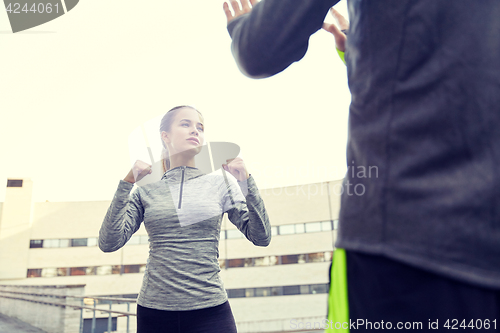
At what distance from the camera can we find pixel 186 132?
2361 millimetres

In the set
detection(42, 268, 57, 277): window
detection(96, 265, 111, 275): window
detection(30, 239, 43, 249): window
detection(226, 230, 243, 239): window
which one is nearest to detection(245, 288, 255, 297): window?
detection(226, 230, 243, 239): window

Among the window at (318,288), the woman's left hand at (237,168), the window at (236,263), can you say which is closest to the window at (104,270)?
the window at (236,263)

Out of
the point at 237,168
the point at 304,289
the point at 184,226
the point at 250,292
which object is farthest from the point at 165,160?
the point at 250,292

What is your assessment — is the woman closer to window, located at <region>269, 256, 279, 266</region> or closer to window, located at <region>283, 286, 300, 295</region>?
window, located at <region>283, 286, 300, 295</region>

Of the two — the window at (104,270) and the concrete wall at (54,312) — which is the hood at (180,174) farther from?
the window at (104,270)

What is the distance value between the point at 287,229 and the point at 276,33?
29.0 m

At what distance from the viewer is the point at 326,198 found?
28.7 m

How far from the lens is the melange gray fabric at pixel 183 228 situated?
1829mm

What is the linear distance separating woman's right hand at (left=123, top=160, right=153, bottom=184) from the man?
5.09 feet

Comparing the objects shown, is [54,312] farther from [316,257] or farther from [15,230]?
[15,230]

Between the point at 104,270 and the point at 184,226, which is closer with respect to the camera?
the point at 184,226

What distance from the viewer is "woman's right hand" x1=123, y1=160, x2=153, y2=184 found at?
1.97m

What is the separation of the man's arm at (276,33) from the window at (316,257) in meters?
28.5

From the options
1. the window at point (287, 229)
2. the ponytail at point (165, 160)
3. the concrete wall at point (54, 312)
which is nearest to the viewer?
the ponytail at point (165, 160)
